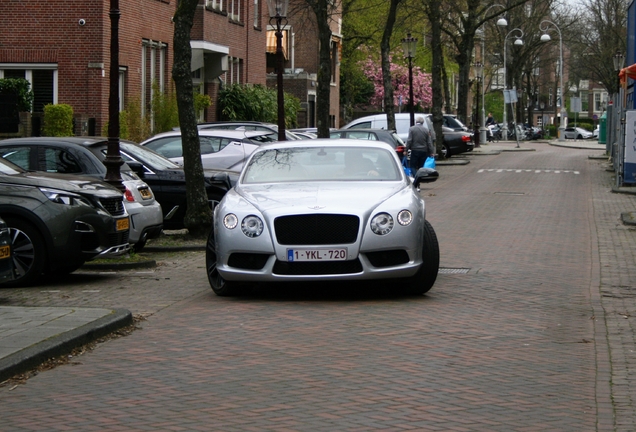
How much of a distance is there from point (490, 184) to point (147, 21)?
12.0m

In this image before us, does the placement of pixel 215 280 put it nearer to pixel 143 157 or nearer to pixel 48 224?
pixel 48 224

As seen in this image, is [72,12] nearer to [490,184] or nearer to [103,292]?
[490,184]

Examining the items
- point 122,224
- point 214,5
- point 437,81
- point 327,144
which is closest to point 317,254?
point 327,144

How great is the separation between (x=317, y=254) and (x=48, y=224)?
307 cm

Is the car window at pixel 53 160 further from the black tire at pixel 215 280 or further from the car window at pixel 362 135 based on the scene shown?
the car window at pixel 362 135

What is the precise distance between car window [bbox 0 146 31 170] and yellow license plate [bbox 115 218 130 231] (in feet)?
7.26

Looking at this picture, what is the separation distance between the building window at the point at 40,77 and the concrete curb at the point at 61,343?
76.0 ft

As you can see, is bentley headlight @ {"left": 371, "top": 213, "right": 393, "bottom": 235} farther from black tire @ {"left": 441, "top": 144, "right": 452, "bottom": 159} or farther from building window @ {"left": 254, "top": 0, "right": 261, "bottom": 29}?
building window @ {"left": 254, "top": 0, "right": 261, "bottom": 29}

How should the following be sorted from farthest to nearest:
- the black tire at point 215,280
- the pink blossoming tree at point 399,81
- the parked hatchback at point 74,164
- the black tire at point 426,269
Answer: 1. the pink blossoming tree at point 399,81
2. the parked hatchback at point 74,164
3. the black tire at point 215,280
4. the black tire at point 426,269

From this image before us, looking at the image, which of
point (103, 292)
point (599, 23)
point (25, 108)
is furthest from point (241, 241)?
point (599, 23)

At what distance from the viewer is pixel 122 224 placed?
12.3 m

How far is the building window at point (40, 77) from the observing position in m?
31.1

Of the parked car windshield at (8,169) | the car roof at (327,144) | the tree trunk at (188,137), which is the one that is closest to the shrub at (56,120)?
the tree trunk at (188,137)

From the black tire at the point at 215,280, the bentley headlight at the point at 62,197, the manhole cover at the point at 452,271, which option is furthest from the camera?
the manhole cover at the point at 452,271
